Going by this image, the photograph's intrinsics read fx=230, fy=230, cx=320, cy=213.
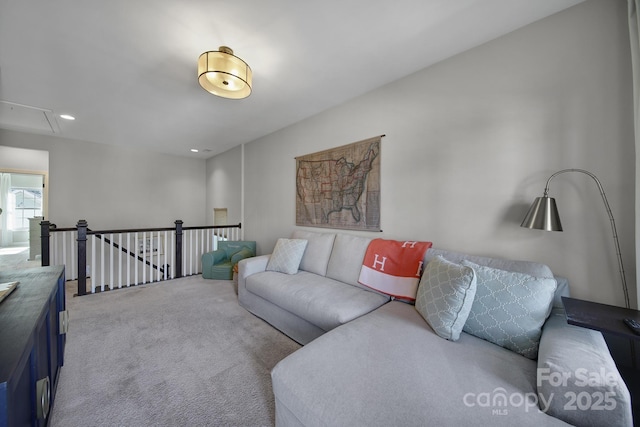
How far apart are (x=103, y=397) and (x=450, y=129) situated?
321 centimetres

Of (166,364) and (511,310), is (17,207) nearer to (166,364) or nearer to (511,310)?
(166,364)

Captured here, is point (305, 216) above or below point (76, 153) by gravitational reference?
below

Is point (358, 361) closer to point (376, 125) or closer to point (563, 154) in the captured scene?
point (563, 154)

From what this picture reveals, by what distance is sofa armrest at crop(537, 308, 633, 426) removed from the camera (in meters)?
0.78

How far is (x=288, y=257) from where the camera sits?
8.97 feet

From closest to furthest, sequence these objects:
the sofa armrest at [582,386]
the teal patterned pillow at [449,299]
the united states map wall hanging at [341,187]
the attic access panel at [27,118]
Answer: the sofa armrest at [582,386]
the teal patterned pillow at [449,299]
the united states map wall hanging at [341,187]
the attic access panel at [27,118]

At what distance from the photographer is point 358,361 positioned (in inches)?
45.6

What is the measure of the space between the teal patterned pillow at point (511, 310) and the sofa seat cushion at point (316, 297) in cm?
74

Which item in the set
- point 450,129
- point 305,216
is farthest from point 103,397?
point 450,129

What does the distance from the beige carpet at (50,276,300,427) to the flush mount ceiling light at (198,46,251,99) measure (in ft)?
7.24

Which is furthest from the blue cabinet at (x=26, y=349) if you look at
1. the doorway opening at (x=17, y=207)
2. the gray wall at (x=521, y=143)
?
the doorway opening at (x=17, y=207)

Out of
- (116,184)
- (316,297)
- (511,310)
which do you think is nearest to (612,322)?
(511,310)

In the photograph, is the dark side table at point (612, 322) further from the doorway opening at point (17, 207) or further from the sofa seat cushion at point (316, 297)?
the doorway opening at point (17, 207)

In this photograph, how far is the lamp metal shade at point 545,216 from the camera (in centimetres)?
138
